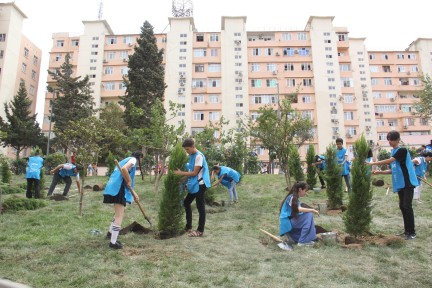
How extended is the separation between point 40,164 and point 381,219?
1067 cm

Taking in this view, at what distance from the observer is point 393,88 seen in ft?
197

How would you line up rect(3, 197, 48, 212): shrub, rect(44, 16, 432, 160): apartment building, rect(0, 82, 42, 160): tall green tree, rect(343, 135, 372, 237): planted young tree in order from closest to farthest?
rect(343, 135, 372, 237): planted young tree < rect(3, 197, 48, 212): shrub < rect(0, 82, 42, 160): tall green tree < rect(44, 16, 432, 160): apartment building

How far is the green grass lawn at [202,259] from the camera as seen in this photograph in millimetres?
4314

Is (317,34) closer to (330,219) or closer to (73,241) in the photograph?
(330,219)

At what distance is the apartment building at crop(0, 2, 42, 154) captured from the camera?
46.8 m

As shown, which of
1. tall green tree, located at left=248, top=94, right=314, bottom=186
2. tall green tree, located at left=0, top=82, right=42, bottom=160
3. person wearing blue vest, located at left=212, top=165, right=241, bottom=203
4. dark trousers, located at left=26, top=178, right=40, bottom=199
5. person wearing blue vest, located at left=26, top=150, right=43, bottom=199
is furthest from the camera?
tall green tree, located at left=0, top=82, right=42, bottom=160

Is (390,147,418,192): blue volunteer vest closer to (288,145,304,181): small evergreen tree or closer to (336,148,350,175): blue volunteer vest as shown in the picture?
(336,148,350,175): blue volunteer vest

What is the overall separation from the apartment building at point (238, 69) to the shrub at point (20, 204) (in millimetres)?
37487

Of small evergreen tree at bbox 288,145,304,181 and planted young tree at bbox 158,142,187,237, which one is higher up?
small evergreen tree at bbox 288,145,304,181

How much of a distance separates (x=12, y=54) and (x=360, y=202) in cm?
5463

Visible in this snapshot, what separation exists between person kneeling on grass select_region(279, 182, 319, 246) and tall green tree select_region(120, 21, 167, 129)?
25.0 m

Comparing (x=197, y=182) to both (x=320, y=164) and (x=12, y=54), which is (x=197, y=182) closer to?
(x=320, y=164)

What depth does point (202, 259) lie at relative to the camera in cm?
520

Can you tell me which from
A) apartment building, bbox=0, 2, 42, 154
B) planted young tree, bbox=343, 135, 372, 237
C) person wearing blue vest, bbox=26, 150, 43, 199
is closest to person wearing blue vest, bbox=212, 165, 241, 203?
planted young tree, bbox=343, 135, 372, 237
